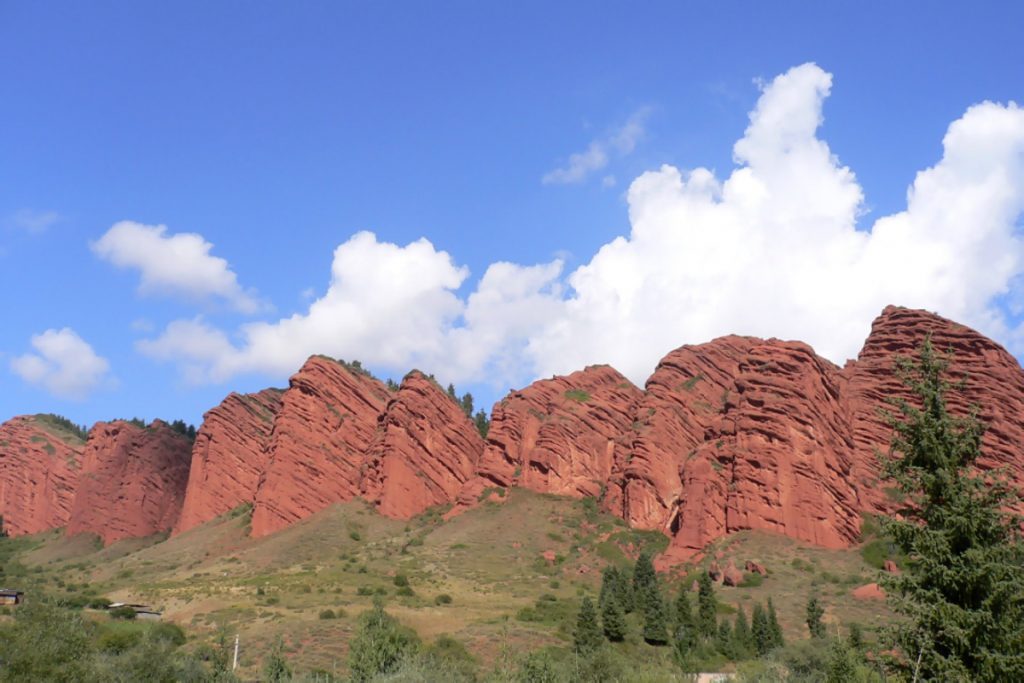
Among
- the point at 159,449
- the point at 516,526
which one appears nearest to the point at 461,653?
the point at 516,526

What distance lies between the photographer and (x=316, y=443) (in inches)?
4419

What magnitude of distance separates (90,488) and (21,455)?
79.6 ft

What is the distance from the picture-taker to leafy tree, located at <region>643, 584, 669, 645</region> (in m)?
62.3

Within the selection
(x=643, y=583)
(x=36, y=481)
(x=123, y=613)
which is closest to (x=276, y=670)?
(x=123, y=613)

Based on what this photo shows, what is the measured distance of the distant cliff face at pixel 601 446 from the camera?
86000mm

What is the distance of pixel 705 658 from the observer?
5797cm

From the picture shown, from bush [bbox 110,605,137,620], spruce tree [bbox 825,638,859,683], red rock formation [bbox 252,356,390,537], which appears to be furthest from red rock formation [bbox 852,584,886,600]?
red rock formation [bbox 252,356,390,537]

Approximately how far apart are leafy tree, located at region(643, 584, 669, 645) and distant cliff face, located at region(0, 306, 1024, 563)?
56.7 feet

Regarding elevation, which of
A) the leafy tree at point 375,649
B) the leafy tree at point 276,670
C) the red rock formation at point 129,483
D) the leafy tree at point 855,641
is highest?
the red rock formation at point 129,483

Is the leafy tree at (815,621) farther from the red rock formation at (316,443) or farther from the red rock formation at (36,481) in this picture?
the red rock formation at (36,481)

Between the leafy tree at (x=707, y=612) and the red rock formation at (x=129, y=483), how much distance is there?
312ft

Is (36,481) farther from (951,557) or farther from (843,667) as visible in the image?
(951,557)

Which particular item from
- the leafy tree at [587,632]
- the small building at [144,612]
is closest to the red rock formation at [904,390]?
the leafy tree at [587,632]

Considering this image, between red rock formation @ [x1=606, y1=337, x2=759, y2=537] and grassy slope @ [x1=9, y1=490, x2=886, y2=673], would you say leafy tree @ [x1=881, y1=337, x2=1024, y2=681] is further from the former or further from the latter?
red rock formation @ [x1=606, y1=337, x2=759, y2=537]
